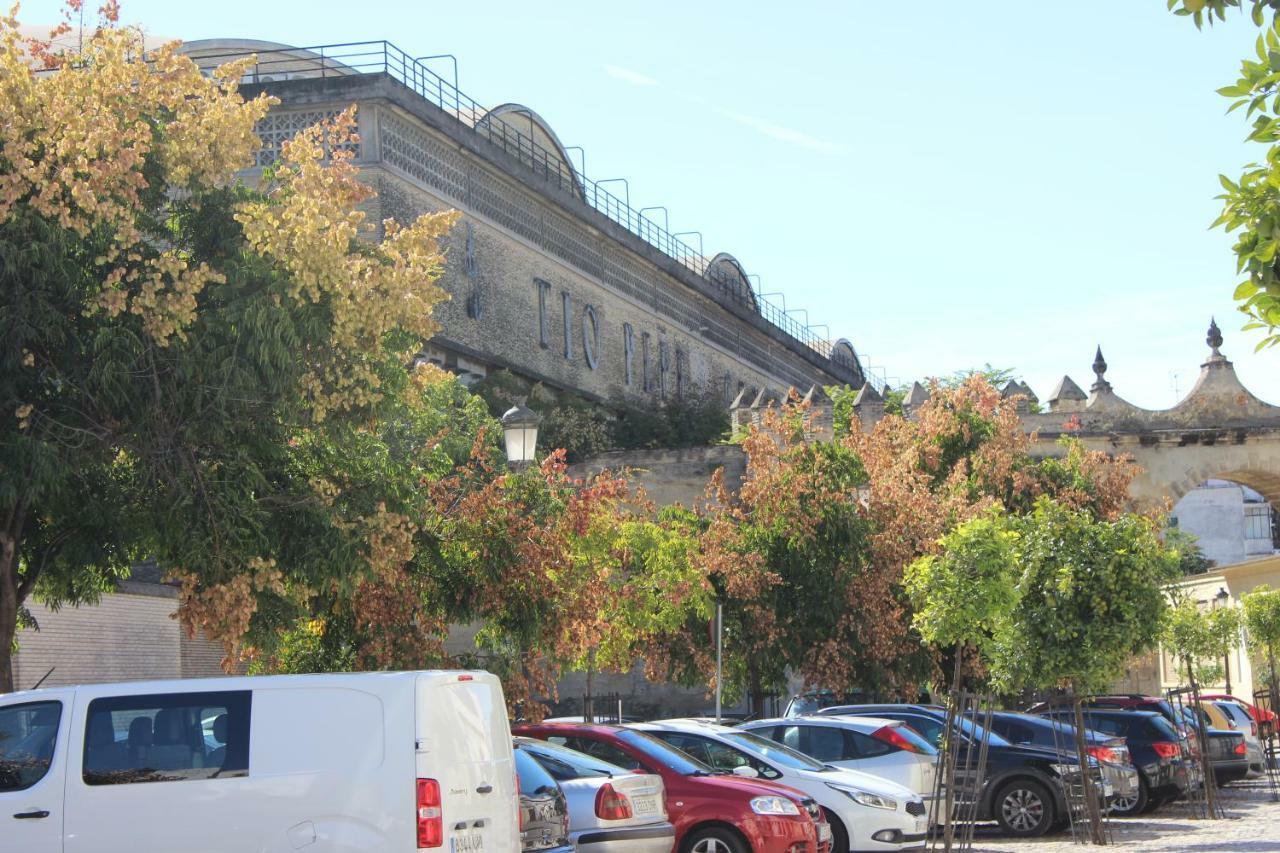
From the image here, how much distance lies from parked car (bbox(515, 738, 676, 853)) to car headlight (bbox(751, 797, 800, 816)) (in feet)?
3.59

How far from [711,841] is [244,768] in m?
6.16

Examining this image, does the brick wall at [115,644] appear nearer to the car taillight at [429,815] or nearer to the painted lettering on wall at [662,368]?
the car taillight at [429,815]

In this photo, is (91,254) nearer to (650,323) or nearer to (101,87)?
(101,87)

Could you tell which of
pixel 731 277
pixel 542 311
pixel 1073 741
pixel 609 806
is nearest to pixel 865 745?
pixel 1073 741

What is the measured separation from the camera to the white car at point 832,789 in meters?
17.9

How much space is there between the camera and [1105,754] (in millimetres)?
22891

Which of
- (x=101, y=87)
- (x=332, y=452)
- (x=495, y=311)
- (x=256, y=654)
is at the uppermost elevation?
(x=495, y=311)

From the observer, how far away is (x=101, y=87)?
14852mm

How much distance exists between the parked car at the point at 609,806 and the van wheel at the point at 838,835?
3.36 m

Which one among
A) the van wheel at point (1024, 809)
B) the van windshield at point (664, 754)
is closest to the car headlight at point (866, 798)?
the van windshield at point (664, 754)

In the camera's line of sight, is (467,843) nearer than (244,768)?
No

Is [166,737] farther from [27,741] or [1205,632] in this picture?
[1205,632]

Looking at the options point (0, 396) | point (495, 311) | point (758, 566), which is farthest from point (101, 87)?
point (495, 311)

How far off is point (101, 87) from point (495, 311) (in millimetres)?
31064
